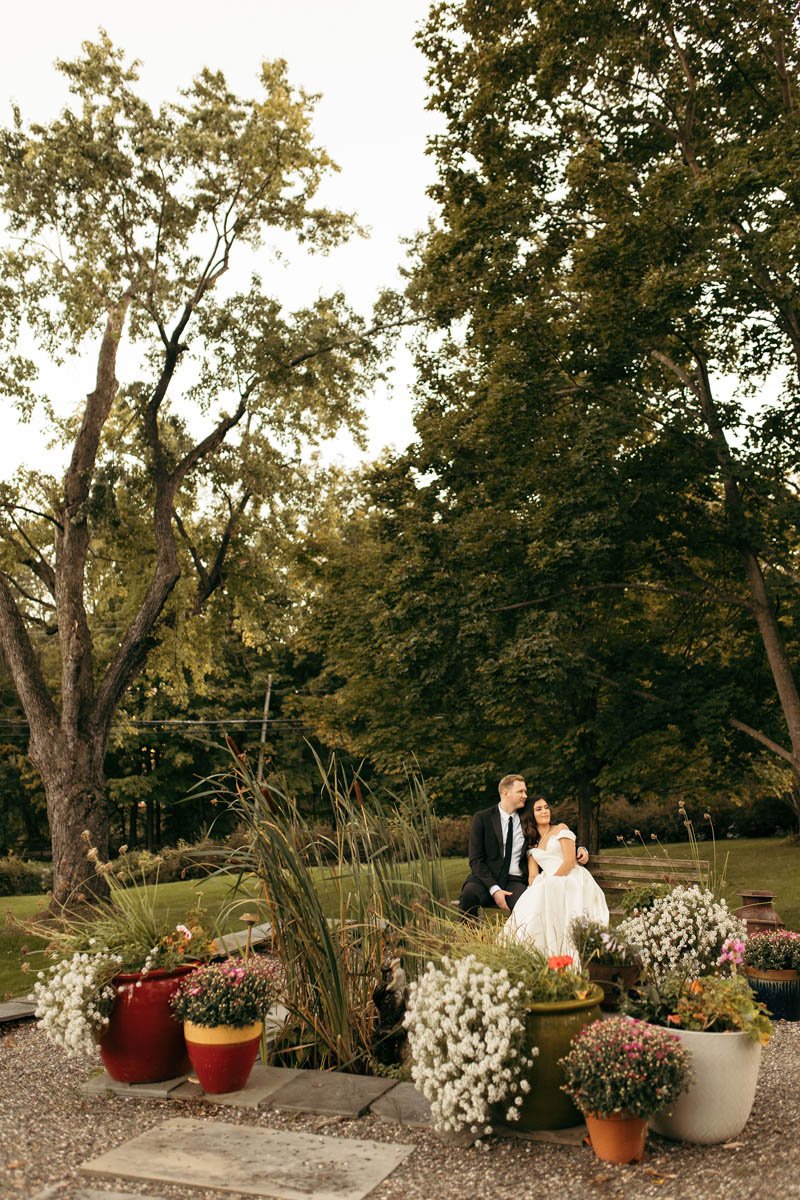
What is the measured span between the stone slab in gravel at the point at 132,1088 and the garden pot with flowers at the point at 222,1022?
20 cm

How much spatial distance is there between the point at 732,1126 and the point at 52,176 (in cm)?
1542

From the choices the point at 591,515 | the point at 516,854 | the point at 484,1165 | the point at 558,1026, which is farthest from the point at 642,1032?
the point at 591,515

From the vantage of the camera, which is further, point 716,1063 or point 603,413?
point 603,413

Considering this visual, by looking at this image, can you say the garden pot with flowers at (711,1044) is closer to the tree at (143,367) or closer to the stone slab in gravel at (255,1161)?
the stone slab in gravel at (255,1161)

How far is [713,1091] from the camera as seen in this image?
4.47 metres

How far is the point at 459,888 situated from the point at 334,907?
1098cm

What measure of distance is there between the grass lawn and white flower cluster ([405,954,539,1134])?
1658 mm

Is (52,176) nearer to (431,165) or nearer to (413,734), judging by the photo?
(431,165)

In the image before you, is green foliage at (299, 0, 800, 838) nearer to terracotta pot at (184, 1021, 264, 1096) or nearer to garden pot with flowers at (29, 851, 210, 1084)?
garden pot with flowers at (29, 851, 210, 1084)

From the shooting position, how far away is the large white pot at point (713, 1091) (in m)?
4.48

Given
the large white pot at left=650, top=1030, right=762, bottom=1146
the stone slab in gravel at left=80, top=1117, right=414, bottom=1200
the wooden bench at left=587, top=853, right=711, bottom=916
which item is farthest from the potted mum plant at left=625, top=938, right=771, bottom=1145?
the wooden bench at left=587, top=853, right=711, bottom=916

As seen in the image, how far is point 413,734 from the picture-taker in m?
15.6

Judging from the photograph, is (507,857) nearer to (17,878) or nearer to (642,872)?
(642,872)

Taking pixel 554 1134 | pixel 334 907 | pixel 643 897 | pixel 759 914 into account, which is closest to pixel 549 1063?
pixel 554 1134
